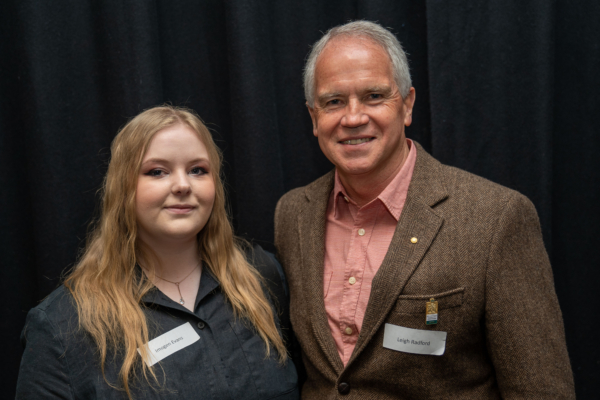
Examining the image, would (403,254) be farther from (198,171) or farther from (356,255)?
(198,171)

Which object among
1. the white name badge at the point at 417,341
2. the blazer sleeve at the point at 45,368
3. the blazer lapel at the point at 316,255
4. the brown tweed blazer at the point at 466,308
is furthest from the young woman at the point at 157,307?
the white name badge at the point at 417,341

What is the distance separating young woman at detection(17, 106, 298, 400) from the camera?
1.41 metres

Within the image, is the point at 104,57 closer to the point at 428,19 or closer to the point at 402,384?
the point at 428,19

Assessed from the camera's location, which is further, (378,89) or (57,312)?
(378,89)

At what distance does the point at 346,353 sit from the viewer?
5.03ft

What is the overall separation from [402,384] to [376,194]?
2.03ft

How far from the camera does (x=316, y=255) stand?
166 centimetres

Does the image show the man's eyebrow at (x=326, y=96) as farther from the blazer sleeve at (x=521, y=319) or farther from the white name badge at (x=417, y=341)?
the white name badge at (x=417, y=341)

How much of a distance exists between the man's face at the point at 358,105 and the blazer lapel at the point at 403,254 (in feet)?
0.63

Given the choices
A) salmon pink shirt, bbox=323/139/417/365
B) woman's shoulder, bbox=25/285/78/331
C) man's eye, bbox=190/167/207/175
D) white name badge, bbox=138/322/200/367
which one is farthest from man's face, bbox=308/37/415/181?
woman's shoulder, bbox=25/285/78/331

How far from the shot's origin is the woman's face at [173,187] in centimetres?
150

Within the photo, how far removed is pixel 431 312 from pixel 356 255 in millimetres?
299

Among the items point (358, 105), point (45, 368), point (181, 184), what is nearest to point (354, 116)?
point (358, 105)

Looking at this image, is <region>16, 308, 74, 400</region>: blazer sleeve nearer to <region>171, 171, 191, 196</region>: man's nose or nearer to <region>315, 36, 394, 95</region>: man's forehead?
<region>171, 171, 191, 196</region>: man's nose
